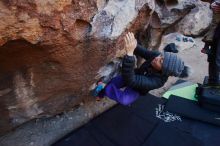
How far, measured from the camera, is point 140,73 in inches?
127

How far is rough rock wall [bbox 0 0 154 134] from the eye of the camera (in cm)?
234

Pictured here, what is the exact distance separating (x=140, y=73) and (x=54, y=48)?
3.37 feet

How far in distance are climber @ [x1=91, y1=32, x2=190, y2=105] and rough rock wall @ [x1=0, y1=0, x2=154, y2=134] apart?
0.87 ft

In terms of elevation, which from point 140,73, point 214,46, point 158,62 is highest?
point 214,46

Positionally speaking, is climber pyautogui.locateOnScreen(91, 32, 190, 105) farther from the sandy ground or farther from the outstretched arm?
the sandy ground

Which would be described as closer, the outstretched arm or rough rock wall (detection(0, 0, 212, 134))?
rough rock wall (detection(0, 0, 212, 134))

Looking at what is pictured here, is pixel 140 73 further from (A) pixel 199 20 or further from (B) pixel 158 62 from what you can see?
(A) pixel 199 20

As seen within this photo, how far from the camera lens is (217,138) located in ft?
10.9

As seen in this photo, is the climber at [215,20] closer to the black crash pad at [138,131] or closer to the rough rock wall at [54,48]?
the rough rock wall at [54,48]

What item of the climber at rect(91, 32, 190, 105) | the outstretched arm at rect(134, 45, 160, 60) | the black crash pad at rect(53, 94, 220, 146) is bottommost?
the black crash pad at rect(53, 94, 220, 146)

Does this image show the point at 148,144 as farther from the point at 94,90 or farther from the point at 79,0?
the point at 79,0

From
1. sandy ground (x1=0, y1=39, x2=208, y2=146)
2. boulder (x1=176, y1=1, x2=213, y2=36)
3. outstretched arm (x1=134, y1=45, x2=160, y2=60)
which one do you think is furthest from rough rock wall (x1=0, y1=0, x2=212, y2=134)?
boulder (x1=176, y1=1, x2=213, y2=36)

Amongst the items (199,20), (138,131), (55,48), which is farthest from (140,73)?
(199,20)

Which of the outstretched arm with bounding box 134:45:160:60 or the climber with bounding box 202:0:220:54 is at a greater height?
the climber with bounding box 202:0:220:54
